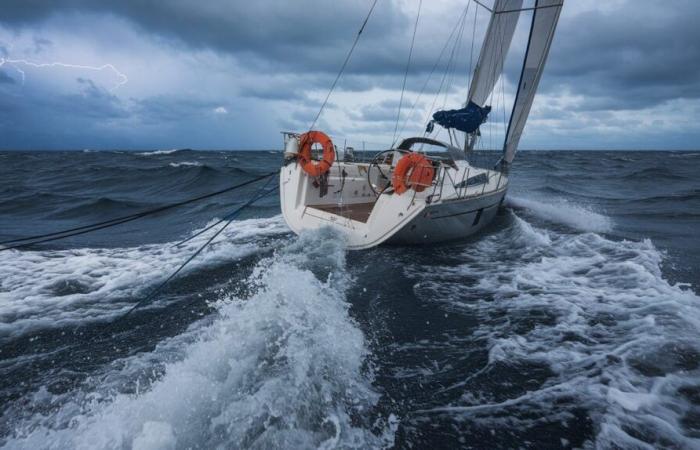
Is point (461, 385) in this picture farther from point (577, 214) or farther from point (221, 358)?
point (577, 214)

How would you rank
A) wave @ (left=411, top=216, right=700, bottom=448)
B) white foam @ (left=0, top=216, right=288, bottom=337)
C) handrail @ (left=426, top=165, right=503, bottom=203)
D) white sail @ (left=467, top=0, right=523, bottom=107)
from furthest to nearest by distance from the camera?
white sail @ (left=467, top=0, right=523, bottom=107)
handrail @ (left=426, top=165, right=503, bottom=203)
white foam @ (left=0, top=216, right=288, bottom=337)
wave @ (left=411, top=216, right=700, bottom=448)

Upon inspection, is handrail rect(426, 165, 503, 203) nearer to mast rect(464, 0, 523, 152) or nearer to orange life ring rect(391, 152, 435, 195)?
orange life ring rect(391, 152, 435, 195)

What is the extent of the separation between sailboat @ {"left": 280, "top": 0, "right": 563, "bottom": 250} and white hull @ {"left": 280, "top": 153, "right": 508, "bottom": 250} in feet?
0.06

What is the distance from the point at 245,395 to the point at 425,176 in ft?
15.4

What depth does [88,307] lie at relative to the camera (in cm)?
470

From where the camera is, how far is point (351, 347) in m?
3.67

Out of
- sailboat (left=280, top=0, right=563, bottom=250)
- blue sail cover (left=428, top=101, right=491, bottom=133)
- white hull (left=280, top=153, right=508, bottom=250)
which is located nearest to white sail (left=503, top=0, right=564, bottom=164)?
sailboat (left=280, top=0, right=563, bottom=250)

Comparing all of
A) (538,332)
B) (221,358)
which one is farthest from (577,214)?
(221,358)

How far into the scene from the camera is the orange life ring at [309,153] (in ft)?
24.4

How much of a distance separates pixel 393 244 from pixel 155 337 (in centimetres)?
423

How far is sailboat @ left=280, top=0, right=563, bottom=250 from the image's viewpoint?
21.4ft

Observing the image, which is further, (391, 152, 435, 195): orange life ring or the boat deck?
the boat deck

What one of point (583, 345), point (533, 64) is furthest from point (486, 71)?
point (583, 345)

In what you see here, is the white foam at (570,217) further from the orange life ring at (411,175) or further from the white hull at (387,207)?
the orange life ring at (411,175)
